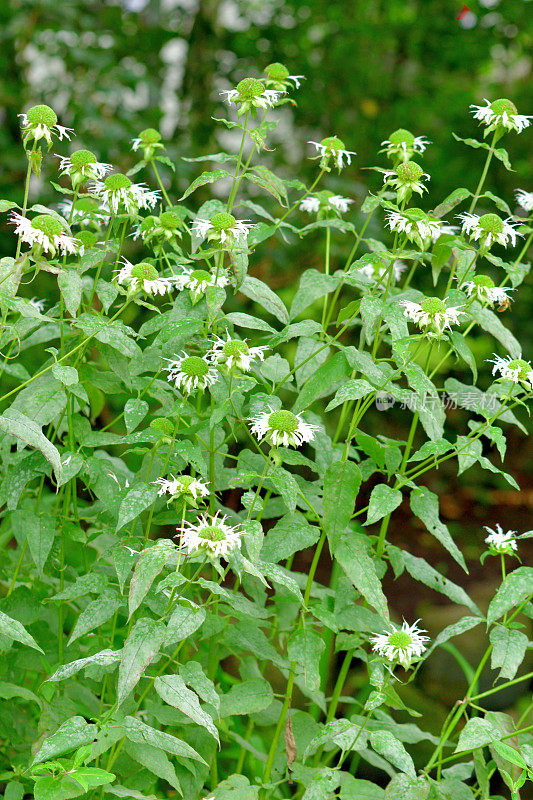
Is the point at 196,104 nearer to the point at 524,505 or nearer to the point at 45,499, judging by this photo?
the point at 45,499

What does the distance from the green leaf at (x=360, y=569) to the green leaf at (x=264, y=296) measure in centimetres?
31

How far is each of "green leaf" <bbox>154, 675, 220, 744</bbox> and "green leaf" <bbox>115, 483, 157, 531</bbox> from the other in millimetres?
178

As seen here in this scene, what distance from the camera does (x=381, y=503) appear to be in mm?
1137

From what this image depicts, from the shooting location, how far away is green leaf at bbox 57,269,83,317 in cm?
102

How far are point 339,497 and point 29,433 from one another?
0.41 meters

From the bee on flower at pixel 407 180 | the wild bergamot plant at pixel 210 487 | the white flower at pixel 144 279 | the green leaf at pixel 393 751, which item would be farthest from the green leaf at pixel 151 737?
the bee on flower at pixel 407 180

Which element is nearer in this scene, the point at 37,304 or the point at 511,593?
the point at 511,593

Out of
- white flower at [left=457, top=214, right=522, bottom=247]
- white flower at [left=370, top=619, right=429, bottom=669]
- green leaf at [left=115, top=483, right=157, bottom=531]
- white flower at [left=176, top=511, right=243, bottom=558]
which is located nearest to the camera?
white flower at [left=176, top=511, right=243, bottom=558]

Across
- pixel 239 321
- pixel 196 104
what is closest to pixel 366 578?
pixel 239 321

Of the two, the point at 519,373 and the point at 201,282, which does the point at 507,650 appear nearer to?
the point at 519,373

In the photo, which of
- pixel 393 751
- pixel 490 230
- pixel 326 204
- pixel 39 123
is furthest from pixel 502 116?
pixel 393 751

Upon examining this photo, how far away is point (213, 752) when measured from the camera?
1.20 m

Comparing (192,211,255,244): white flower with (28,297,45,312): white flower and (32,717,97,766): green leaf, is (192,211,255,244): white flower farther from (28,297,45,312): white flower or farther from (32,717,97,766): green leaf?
(32,717,97,766): green leaf

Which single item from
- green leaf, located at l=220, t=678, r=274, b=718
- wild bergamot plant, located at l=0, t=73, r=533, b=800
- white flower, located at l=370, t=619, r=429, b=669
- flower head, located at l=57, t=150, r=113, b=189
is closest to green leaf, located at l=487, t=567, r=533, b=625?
wild bergamot plant, located at l=0, t=73, r=533, b=800
